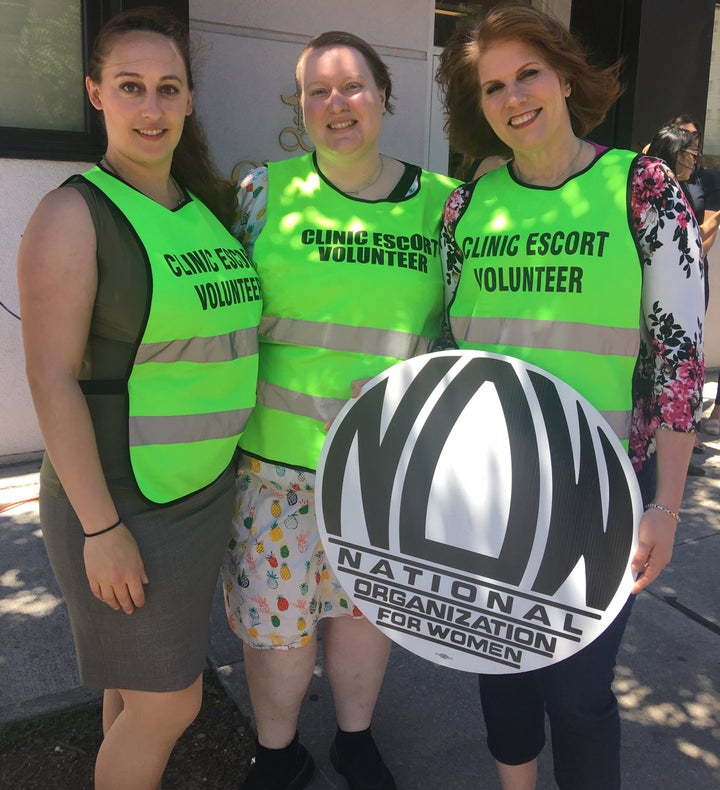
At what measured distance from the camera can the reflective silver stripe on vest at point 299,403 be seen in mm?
1835

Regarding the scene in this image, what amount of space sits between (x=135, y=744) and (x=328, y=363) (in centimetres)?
97

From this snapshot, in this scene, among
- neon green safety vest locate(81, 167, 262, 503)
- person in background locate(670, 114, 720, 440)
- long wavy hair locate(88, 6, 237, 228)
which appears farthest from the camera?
person in background locate(670, 114, 720, 440)

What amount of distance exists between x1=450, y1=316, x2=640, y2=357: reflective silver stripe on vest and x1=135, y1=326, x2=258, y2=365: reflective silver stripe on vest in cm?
54

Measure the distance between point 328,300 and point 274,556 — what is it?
668 millimetres

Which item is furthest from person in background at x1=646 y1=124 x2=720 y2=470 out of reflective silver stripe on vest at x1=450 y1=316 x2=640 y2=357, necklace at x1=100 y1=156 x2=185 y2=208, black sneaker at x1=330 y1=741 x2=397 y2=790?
necklace at x1=100 y1=156 x2=185 y2=208

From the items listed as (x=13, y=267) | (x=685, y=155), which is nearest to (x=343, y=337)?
(x=13, y=267)

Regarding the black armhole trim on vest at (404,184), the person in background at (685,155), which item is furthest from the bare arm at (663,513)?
the person in background at (685,155)

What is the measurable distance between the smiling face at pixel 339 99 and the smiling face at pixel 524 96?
31 centimetres

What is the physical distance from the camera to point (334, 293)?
5.92ft

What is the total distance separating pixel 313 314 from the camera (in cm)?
181

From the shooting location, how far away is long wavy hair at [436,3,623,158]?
1.62 m

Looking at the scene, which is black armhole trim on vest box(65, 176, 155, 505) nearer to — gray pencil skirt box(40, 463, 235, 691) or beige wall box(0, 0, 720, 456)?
gray pencil skirt box(40, 463, 235, 691)

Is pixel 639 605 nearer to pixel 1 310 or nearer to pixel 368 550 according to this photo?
pixel 368 550

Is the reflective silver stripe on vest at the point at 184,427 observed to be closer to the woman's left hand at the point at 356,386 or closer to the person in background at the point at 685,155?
the woman's left hand at the point at 356,386
